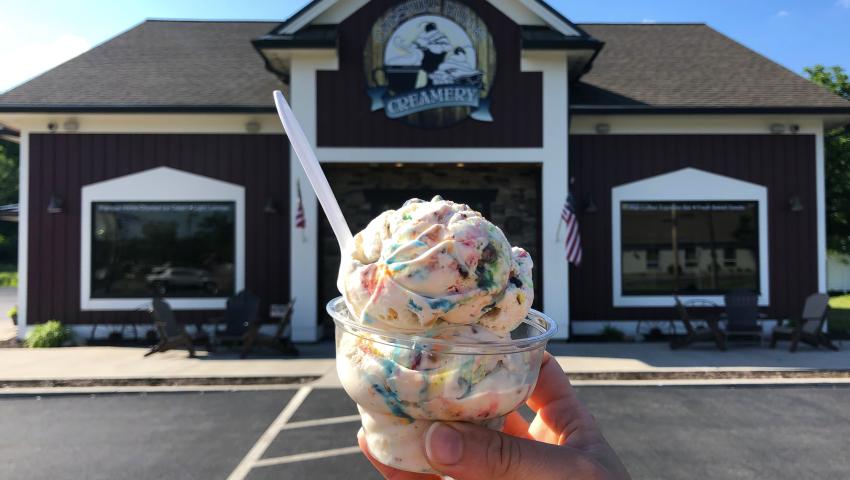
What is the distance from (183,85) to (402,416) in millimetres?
12147

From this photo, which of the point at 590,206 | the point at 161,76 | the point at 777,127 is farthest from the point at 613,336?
the point at 161,76

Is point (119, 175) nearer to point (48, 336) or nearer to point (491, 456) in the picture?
point (48, 336)

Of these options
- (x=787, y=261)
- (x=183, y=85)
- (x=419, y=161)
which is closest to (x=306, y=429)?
(x=419, y=161)

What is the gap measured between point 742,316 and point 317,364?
789 centimetres

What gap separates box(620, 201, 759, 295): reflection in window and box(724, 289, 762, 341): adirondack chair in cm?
133

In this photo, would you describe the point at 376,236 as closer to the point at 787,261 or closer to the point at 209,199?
the point at 209,199

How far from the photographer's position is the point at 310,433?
5230mm

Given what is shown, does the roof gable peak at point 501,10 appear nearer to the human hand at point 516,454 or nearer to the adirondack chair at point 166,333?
the adirondack chair at point 166,333

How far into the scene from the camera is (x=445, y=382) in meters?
1.39

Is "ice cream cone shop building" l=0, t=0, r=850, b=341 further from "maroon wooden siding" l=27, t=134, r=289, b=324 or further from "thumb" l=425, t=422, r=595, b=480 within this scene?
"thumb" l=425, t=422, r=595, b=480

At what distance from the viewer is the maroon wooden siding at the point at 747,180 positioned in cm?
1109

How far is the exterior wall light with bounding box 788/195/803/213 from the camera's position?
35.6 ft

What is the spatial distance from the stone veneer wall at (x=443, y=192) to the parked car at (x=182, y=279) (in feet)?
7.89

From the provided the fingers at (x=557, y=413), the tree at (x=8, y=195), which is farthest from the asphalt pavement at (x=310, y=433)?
the tree at (x=8, y=195)
